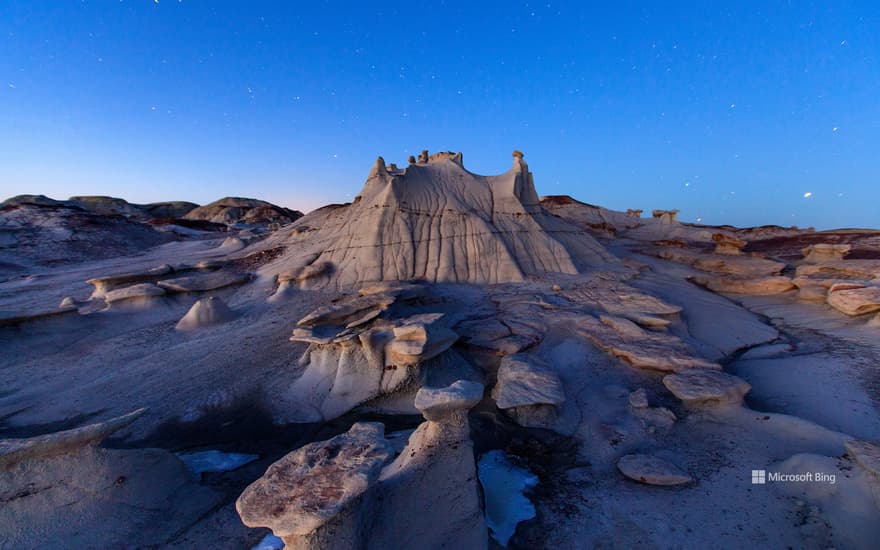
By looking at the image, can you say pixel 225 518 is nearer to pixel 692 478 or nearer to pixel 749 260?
pixel 692 478

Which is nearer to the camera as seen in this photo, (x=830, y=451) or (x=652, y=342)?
(x=830, y=451)

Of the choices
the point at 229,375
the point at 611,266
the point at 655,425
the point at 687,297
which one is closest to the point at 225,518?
the point at 229,375

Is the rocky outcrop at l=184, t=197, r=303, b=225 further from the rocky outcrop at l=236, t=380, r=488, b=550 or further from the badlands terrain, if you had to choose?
the rocky outcrop at l=236, t=380, r=488, b=550

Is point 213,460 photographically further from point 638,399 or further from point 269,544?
point 638,399

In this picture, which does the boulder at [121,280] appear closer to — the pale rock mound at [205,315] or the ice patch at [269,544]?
the pale rock mound at [205,315]

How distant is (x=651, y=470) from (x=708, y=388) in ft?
5.86

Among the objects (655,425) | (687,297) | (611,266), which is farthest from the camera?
(611,266)

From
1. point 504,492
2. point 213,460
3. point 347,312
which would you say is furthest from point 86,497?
point 347,312

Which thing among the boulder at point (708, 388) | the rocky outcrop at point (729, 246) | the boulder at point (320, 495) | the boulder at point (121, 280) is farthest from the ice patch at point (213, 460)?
the rocky outcrop at point (729, 246)

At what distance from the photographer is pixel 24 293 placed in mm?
10070

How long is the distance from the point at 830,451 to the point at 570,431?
104 inches

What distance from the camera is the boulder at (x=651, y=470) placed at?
12.2ft

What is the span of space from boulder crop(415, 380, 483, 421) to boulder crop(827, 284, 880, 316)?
9917 mm

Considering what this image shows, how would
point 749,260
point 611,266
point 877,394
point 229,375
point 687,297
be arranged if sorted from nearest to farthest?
point 877,394
point 229,375
point 687,297
point 611,266
point 749,260
